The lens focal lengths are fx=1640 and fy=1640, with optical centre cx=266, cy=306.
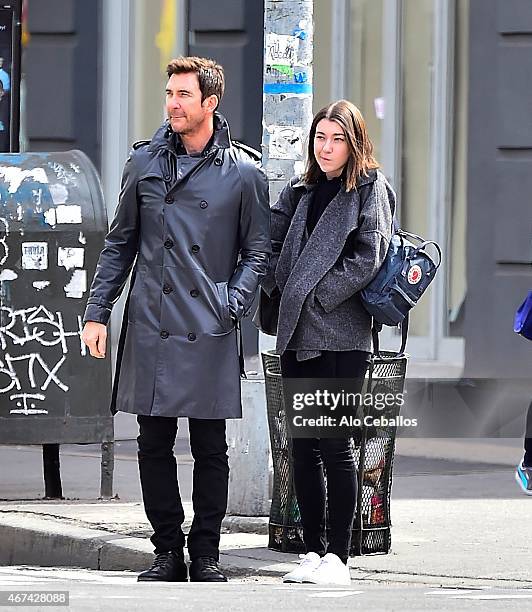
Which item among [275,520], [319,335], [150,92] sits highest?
[150,92]

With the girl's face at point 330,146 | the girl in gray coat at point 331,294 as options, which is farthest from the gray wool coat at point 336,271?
the girl's face at point 330,146

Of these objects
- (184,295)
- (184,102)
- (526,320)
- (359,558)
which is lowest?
(359,558)

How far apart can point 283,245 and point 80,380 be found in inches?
85.4

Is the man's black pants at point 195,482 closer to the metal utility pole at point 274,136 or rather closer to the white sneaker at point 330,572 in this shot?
the white sneaker at point 330,572

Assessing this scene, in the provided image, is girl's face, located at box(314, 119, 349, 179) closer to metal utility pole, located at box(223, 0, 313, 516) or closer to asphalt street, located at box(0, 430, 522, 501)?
metal utility pole, located at box(223, 0, 313, 516)

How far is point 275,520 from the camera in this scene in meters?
6.79

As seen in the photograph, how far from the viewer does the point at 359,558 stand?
21.9 feet

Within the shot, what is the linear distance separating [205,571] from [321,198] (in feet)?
4.86

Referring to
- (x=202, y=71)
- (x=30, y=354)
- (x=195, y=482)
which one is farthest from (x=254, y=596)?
(x=30, y=354)

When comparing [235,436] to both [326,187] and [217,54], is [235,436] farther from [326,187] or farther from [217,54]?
[217,54]

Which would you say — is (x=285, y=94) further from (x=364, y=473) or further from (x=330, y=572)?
(x=330, y=572)

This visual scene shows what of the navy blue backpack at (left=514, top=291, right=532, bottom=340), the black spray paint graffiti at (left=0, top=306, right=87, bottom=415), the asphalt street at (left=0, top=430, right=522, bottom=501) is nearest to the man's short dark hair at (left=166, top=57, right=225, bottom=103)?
the black spray paint graffiti at (left=0, top=306, right=87, bottom=415)

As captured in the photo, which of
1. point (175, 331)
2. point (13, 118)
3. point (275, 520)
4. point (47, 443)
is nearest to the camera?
point (175, 331)

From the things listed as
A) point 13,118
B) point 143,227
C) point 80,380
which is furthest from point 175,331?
point 13,118
